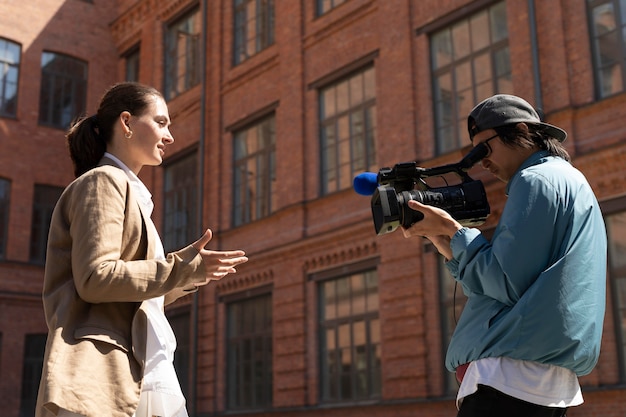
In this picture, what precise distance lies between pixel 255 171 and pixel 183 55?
528 centimetres

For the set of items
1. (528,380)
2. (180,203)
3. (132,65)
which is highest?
(132,65)

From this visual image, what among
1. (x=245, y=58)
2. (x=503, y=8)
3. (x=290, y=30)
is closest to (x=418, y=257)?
(x=503, y=8)

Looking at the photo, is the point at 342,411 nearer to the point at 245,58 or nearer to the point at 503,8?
the point at 503,8

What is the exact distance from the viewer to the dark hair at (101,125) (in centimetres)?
296

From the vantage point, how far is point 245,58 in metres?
19.8

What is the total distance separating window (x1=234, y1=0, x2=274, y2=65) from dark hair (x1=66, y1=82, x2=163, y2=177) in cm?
1621

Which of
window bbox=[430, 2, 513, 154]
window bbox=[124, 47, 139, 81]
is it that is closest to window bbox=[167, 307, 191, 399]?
window bbox=[124, 47, 139, 81]

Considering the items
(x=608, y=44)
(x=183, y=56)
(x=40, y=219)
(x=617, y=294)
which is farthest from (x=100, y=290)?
(x=40, y=219)

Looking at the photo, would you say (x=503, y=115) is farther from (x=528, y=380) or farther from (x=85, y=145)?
(x=85, y=145)

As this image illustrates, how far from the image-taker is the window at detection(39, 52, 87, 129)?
24188mm

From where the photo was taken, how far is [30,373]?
2214 centimetres

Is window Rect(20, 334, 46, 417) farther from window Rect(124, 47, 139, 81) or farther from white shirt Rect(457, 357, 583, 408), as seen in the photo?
white shirt Rect(457, 357, 583, 408)

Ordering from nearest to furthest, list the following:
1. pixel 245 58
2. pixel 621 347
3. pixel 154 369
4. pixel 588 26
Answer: pixel 154 369 < pixel 621 347 < pixel 588 26 < pixel 245 58

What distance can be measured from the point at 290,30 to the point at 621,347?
33.1 feet
